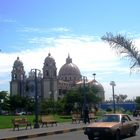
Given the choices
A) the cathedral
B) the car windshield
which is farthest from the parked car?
the cathedral

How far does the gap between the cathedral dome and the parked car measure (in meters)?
164

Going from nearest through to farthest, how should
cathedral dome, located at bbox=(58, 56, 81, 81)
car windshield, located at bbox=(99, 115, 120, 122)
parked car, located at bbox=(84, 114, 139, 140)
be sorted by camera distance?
parked car, located at bbox=(84, 114, 139, 140)
car windshield, located at bbox=(99, 115, 120, 122)
cathedral dome, located at bbox=(58, 56, 81, 81)

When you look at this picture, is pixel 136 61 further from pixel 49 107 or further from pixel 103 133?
pixel 49 107

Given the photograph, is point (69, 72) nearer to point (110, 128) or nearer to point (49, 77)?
point (49, 77)

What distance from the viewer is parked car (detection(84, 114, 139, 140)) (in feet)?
72.2

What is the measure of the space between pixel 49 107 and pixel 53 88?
46890mm

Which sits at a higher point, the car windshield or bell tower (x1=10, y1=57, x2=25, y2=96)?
bell tower (x1=10, y1=57, x2=25, y2=96)

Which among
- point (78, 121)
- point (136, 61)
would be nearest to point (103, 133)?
point (136, 61)

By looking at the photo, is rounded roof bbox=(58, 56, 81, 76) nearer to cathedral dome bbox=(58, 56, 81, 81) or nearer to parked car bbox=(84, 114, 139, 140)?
cathedral dome bbox=(58, 56, 81, 81)

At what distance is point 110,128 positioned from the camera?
2192cm

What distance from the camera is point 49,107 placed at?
436ft

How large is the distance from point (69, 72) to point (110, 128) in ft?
548

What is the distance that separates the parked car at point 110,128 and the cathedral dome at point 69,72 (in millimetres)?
164362

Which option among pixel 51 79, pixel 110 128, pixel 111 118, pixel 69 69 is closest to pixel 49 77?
pixel 51 79
